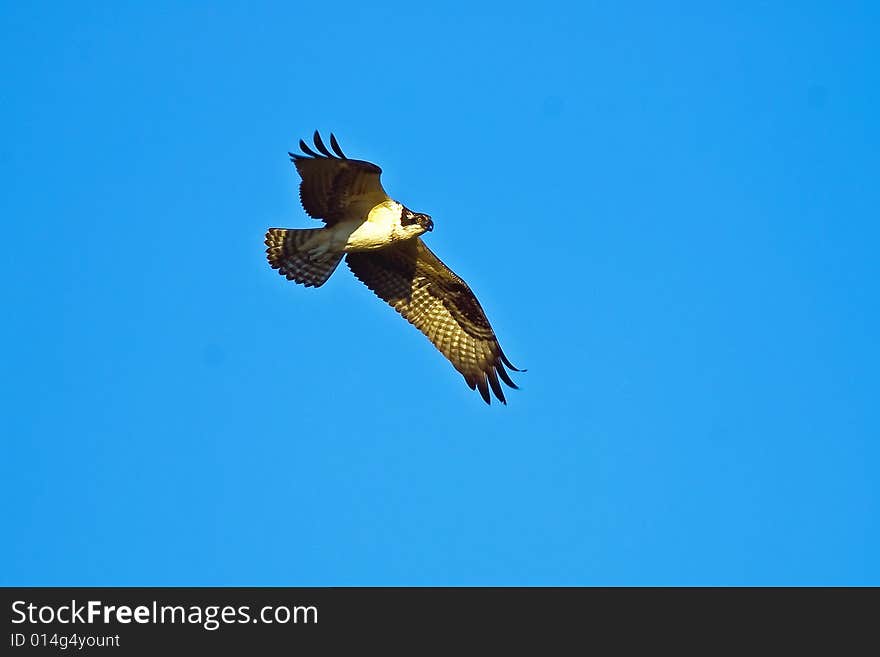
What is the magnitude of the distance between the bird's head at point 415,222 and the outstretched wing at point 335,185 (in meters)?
0.28

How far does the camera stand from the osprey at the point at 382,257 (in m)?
17.1

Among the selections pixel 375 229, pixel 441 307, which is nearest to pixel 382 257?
pixel 441 307

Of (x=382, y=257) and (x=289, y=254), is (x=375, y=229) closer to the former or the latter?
(x=289, y=254)

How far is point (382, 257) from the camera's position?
61.7ft

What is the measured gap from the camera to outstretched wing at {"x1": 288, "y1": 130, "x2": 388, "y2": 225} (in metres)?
16.8

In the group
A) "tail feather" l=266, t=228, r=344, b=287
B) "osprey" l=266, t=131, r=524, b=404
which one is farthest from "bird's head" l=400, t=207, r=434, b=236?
"tail feather" l=266, t=228, r=344, b=287

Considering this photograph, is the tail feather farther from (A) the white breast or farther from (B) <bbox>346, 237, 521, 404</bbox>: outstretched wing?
(B) <bbox>346, 237, 521, 404</bbox>: outstretched wing

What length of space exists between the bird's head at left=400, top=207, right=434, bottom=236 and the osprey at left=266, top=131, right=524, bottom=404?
0.03 feet

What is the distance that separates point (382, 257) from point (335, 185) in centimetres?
180
